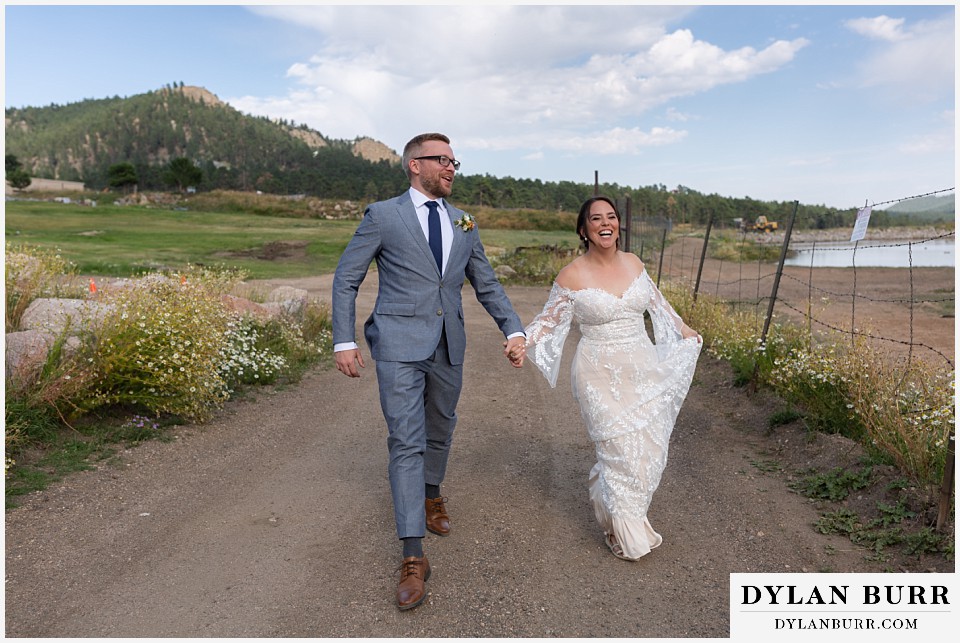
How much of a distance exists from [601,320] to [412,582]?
192cm

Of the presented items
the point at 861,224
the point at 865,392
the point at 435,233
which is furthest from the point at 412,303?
the point at 861,224

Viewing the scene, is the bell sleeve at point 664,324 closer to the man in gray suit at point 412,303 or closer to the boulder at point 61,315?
the man in gray suit at point 412,303

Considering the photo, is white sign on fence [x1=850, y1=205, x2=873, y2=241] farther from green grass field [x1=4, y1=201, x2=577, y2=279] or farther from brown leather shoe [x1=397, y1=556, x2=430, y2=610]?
green grass field [x1=4, y1=201, x2=577, y2=279]

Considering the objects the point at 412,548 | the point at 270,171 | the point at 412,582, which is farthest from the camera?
the point at 270,171

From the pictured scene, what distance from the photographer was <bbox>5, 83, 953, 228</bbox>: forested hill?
88.4m

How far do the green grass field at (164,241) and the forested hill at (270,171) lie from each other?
1819 centimetres

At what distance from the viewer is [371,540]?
455cm

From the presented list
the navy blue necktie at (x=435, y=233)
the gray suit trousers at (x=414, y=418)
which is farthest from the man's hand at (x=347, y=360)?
the navy blue necktie at (x=435, y=233)

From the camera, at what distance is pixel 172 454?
625 centimetres

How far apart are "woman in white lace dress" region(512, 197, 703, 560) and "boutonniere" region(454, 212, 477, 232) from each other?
2.05ft

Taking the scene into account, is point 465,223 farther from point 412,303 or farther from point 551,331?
point 551,331

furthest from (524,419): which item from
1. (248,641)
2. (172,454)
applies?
(248,641)

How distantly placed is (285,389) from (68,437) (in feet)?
9.54

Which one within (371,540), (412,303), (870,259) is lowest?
(870,259)
